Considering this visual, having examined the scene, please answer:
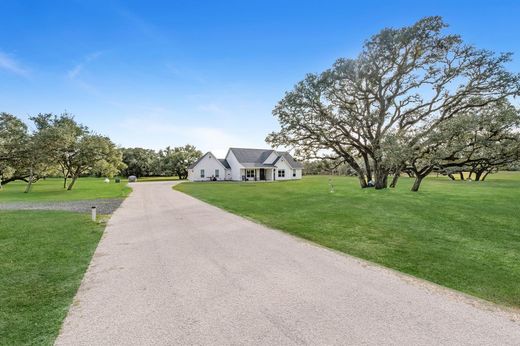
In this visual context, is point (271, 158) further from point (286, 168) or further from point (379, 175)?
point (379, 175)

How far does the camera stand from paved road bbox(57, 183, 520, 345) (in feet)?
9.87

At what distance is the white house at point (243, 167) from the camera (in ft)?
154

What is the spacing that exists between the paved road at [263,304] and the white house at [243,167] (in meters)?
40.4

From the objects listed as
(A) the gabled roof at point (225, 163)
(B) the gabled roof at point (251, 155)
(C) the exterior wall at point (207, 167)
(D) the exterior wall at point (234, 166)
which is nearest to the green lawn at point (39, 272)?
(D) the exterior wall at point (234, 166)

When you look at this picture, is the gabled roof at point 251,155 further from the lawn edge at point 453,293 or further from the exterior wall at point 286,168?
the lawn edge at point 453,293

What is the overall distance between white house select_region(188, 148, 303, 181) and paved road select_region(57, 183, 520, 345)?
40448 millimetres

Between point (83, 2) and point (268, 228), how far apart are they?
42.8 ft

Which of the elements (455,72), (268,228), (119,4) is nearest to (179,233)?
(268,228)

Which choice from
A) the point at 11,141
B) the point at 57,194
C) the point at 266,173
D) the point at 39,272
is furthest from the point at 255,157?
the point at 39,272

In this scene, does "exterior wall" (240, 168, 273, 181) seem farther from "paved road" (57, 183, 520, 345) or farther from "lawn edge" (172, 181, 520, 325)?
"lawn edge" (172, 181, 520, 325)

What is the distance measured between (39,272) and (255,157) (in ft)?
147

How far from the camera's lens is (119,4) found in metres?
11.8

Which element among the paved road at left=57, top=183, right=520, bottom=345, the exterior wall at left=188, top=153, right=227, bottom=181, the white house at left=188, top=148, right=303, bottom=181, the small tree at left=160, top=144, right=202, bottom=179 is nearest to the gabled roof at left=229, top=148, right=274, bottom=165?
the white house at left=188, top=148, right=303, bottom=181

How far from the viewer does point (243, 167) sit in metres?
45.8
